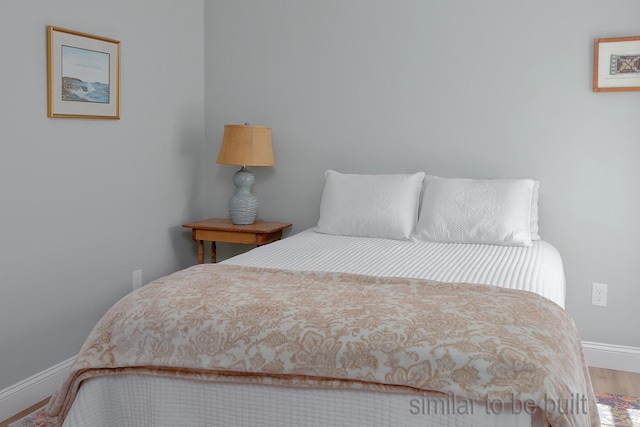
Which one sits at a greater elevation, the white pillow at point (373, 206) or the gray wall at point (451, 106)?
the gray wall at point (451, 106)

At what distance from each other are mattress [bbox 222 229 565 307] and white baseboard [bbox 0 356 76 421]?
1.06m

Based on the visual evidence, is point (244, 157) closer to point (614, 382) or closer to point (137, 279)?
point (137, 279)

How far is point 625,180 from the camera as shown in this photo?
128 inches

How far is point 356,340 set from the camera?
173cm

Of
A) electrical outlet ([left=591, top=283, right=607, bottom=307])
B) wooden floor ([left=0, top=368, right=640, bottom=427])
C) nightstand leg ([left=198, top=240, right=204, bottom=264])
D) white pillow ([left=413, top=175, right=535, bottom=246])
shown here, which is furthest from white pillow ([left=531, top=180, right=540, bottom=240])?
nightstand leg ([left=198, top=240, right=204, bottom=264])

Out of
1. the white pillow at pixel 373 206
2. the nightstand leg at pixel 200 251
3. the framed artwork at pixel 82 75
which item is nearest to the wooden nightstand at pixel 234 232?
the nightstand leg at pixel 200 251

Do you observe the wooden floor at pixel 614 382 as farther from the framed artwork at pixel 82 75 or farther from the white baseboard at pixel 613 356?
the framed artwork at pixel 82 75

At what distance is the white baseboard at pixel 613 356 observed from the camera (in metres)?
3.32

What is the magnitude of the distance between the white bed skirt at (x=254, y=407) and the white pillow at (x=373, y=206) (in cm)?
164

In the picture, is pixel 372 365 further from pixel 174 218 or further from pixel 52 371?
pixel 174 218

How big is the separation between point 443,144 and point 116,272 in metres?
1.88

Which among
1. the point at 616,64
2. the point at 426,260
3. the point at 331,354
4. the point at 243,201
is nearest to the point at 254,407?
the point at 331,354

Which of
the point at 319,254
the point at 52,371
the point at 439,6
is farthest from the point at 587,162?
the point at 52,371

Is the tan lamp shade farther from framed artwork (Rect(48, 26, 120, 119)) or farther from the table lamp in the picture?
framed artwork (Rect(48, 26, 120, 119))
